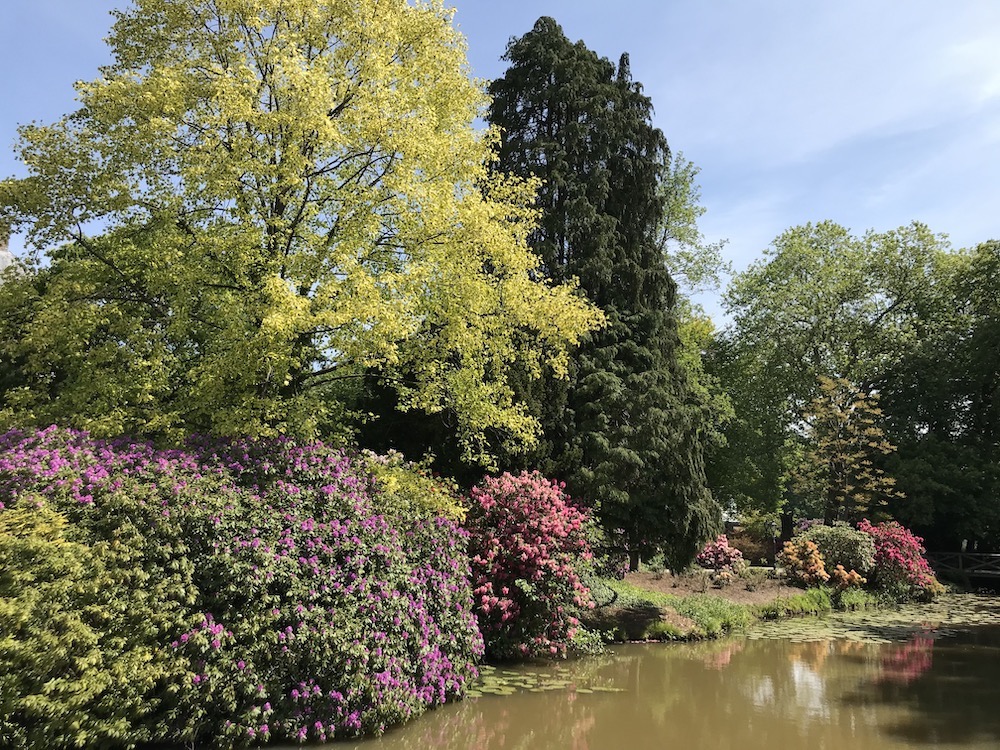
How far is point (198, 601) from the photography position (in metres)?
6.33

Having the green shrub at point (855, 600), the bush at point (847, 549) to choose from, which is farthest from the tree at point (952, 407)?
the green shrub at point (855, 600)

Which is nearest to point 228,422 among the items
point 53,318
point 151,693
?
point 53,318

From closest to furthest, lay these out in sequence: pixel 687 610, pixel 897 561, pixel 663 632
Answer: pixel 663 632 < pixel 687 610 < pixel 897 561

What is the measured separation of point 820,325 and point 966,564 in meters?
11.2

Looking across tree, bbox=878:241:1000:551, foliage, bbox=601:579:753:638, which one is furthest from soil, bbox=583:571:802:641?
tree, bbox=878:241:1000:551

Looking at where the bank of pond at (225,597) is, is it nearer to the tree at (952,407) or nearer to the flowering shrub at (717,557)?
the flowering shrub at (717,557)

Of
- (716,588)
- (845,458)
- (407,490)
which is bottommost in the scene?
(716,588)

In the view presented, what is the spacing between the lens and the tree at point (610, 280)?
533 inches

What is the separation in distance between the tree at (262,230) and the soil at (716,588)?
898 centimetres

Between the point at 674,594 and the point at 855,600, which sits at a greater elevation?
the point at 674,594

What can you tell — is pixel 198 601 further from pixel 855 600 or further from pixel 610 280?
pixel 855 600

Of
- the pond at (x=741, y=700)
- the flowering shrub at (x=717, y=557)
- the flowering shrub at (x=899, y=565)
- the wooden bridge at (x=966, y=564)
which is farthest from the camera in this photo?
the wooden bridge at (x=966, y=564)

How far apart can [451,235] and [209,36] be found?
4.77 metres

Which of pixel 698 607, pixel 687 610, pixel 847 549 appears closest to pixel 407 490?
pixel 687 610
